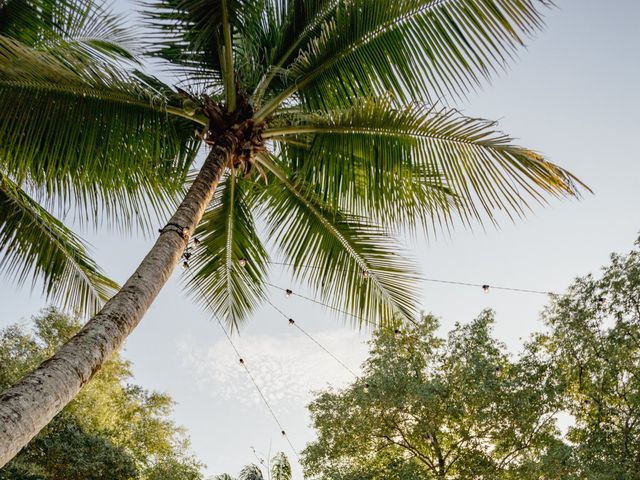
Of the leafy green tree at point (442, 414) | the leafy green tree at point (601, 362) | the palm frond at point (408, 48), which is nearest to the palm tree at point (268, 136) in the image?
the palm frond at point (408, 48)

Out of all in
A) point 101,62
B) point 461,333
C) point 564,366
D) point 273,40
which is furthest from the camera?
point 461,333

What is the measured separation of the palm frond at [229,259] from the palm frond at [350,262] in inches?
24.1

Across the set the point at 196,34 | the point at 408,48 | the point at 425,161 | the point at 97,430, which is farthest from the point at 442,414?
the point at 196,34

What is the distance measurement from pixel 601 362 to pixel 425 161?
10226mm

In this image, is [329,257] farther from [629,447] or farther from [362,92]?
[629,447]

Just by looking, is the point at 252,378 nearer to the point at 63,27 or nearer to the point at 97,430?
the point at 63,27

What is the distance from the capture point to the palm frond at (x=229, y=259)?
5.31 metres

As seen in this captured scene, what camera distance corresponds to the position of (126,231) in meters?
4.49

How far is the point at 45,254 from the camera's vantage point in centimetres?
463

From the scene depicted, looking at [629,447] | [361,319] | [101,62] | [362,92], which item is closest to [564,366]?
[629,447]

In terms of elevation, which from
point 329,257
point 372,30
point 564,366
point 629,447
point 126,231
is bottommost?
point 126,231

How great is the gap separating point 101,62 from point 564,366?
40.1ft

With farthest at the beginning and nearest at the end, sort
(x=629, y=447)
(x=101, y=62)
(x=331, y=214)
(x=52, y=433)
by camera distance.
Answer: (x=52, y=433)
(x=629, y=447)
(x=331, y=214)
(x=101, y=62)

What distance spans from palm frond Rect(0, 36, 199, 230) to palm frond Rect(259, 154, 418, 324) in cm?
131
